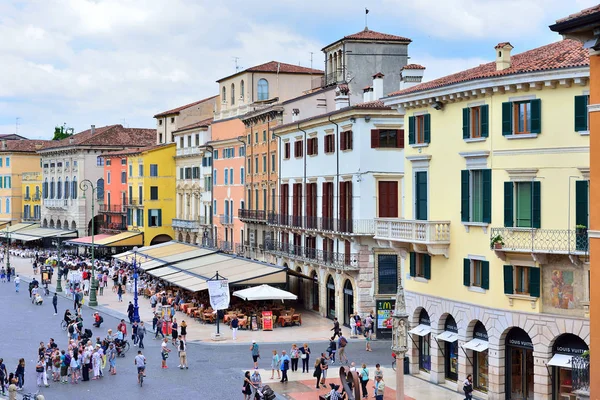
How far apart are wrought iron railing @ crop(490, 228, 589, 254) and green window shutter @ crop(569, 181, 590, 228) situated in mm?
356

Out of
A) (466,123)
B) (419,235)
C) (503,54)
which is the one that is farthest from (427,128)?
(503,54)

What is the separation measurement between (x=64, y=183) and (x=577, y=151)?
273 feet

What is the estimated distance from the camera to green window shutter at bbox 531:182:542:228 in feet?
93.6

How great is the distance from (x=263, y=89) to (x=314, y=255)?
20086 mm

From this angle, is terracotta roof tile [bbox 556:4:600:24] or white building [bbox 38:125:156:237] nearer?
terracotta roof tile [bbox 556:4:600:24]

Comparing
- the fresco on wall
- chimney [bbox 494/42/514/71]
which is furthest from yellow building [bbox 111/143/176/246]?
the fresco on wall

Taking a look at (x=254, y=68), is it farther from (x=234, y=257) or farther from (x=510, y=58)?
(x=510, y=58)

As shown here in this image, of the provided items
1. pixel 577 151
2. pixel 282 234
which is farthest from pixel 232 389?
pixel 282 234

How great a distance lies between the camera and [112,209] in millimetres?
95688

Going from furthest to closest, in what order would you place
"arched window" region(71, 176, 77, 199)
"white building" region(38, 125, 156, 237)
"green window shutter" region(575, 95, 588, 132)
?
"arched window" region(71, 176, 77, 199) < "white building" region(38, 125, 156, 237) < "green window shutter" region(575, 95, 588, 132)

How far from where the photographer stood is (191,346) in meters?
42.0

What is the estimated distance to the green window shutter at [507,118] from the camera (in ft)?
97.7

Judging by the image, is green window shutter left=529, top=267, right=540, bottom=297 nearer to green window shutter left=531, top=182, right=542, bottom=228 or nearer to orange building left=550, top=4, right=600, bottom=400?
green window shutter left=531, top=182, right=542, bottom=228

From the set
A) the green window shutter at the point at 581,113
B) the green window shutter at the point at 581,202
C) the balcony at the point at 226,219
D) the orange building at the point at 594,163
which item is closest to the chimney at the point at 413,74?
the green window shutter at the point at 581,113
